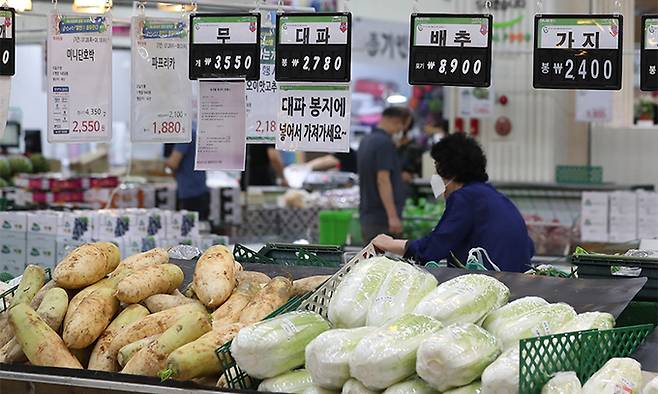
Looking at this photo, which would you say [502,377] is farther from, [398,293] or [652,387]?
[398,293]

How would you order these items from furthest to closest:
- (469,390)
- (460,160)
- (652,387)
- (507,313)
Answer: (460,160) → (507,313) → (469,390) → (652,387)

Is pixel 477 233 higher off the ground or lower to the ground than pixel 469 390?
higher

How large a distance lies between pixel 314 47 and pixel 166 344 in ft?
5.05

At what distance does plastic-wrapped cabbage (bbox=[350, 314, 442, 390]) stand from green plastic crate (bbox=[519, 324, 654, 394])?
260 mm

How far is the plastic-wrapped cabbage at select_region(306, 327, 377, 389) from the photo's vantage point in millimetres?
2588

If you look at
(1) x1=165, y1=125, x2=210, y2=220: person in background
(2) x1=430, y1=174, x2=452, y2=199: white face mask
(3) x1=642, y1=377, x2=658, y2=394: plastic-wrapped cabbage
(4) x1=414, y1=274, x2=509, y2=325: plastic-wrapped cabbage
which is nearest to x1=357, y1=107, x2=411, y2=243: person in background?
(1) x1=165, y1=125, x2=210, y2=220: person in background

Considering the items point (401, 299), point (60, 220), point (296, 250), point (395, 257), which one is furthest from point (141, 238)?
point (401, 299)

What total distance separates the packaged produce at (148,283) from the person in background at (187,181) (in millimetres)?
6010

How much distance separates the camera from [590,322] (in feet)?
9.09

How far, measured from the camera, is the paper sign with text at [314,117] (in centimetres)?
410

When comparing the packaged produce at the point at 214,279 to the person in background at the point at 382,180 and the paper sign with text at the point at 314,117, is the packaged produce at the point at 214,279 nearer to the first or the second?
the paper sign with text at the point at 314,117

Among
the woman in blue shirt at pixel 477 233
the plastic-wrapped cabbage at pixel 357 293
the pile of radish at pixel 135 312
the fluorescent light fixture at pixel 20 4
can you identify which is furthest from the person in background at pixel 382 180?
the plastic-wrapped cabbage at pixel 357 293

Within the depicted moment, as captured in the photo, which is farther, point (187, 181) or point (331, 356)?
point (187, 181)

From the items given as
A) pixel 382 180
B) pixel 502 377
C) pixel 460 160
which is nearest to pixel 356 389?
pixel 502 377
